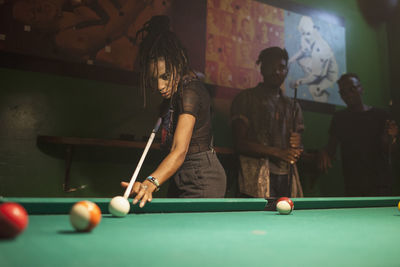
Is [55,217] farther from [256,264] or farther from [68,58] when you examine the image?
[68,58]

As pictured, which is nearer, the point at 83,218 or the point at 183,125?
the point at 83,218

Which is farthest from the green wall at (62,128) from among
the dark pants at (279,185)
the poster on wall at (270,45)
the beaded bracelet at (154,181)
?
the beaded bracelet at (154,181)

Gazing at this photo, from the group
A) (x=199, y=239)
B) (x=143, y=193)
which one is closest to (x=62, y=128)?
(x=143, y=193)

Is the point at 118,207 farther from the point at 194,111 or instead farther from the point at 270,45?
the point at 270,45

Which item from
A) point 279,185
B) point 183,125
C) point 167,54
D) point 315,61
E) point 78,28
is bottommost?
point 279,185

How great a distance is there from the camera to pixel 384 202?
2.09m

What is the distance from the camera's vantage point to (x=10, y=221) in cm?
82

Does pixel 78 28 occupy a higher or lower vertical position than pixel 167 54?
higher

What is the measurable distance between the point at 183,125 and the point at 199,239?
1017 millimetres

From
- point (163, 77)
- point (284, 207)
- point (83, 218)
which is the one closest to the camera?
point (83, 218)

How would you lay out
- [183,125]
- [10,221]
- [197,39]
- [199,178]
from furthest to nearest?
[197,39] → [199,178] → [183,125] → [10,221]

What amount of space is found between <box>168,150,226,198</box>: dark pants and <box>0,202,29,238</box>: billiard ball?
50.5 inches

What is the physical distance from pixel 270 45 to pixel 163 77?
7.47ft

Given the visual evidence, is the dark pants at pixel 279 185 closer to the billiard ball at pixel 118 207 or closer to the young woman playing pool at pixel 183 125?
the young woman playing pool at pixel 183 125
